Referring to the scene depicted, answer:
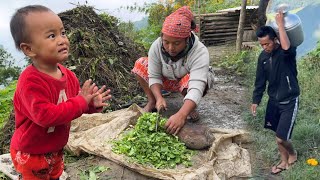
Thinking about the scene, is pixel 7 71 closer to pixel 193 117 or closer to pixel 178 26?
pixel 193 117

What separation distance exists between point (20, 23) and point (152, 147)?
1720mm

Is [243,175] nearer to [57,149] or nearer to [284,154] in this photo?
[284,154]

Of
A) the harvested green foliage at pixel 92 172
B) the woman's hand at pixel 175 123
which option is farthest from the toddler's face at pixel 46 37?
the woman's hand at pixel 175 123

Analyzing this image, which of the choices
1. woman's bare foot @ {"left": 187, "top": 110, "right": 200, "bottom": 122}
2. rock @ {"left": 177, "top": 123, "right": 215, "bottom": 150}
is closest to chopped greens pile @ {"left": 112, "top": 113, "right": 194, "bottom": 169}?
rock @ {"left": 177, "top": 123, "right": 215, "bottom": 150}

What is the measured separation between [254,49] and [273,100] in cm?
429

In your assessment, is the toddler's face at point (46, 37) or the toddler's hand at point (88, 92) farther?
the toddler's hand at point (88, 92)

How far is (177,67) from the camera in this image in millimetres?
3750

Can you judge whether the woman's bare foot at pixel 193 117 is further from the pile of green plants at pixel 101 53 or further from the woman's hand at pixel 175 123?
the pile of green plants at pixel 101 53

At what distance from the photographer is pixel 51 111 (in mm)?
1806

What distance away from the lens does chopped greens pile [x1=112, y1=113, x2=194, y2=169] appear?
312 cm

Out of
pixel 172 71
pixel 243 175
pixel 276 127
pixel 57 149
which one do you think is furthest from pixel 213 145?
pixel 57 149

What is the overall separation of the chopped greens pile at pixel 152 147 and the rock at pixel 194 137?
5cm

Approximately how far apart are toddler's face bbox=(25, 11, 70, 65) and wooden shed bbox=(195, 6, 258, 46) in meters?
8.64

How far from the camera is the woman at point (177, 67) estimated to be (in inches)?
131
